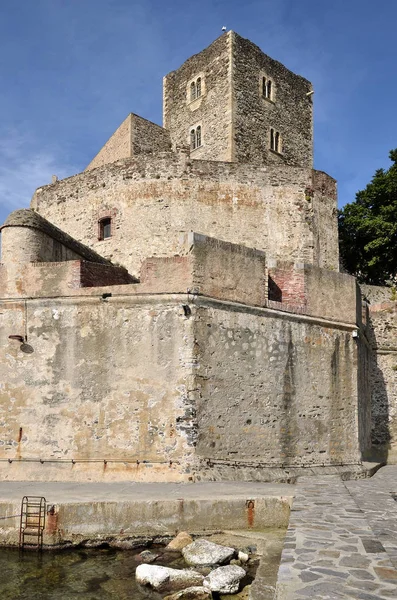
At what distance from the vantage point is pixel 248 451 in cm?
1055

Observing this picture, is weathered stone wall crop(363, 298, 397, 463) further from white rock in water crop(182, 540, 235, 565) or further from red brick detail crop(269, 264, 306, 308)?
white rock in water crop(182, 540, 235, 565)

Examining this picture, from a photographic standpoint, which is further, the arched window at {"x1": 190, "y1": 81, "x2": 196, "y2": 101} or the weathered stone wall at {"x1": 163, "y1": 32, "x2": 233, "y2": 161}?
the arched window at {"x1": 190, "y1": 81, "x2": 196, "y2": 101}

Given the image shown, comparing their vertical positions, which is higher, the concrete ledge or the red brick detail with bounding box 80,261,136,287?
the red brick detail with bounding box 80,261,136,287

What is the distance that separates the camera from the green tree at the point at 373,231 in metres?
26.3

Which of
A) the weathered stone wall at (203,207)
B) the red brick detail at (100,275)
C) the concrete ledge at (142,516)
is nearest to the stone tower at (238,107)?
the weathered stone wall at (203,207)

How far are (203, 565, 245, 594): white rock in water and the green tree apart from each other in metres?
21.8

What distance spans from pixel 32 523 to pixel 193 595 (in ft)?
8.15

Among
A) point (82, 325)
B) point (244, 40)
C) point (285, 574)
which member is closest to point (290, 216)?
point (82, 325)

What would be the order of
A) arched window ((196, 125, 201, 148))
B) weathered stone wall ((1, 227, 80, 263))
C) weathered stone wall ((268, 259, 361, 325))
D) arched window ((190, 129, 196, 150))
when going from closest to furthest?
weathered stone wall ((1, 227, 80, 263))
weathered stone wall ((268, 259, 361, 325))
arched window ((196, 125, 201, 148))
arched window ((190, 129, 196, 150))

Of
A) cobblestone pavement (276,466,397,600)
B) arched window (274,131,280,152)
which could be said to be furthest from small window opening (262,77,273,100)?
cobblestone pavement (276,466,397,600)

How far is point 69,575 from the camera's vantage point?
663 cm

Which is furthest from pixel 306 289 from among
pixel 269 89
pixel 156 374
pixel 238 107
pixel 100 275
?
pixel 269 89

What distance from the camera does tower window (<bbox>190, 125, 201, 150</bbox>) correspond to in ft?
106

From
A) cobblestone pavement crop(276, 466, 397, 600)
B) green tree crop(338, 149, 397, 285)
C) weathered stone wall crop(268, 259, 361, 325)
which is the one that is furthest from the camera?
green tree crop(338, 149, 397, 285)
